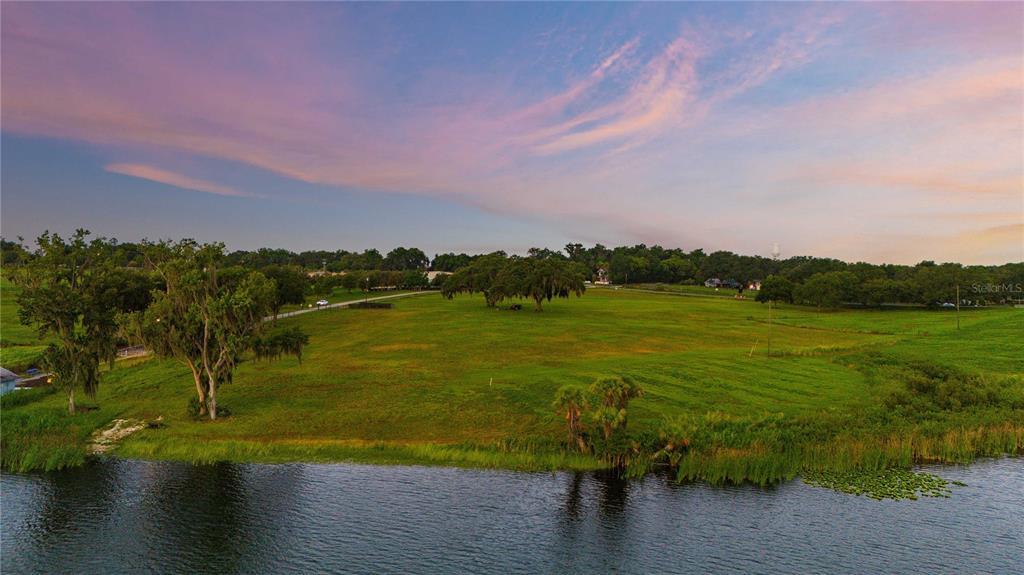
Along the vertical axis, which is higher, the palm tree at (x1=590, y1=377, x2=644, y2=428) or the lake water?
the palm tree at (x1=590, y1=377, x2=644, y2=428)

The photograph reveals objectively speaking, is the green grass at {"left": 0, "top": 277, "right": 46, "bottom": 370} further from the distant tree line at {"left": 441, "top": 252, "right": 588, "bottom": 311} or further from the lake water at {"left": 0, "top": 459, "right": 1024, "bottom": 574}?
the distant tree line at {"left": 441, "top": 252, "right": 588, "bottom": 311}

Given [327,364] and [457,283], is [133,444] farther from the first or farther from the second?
[457,283]

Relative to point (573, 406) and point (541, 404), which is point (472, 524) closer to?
point (573, 406)

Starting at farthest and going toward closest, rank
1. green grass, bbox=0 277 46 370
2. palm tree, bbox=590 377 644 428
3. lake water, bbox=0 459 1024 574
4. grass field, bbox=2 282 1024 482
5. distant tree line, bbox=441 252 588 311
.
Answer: distant tree line, bbox=441 252 588 311
green grass, bbox=0 277 46 370
grass field, bbox=2 282 1024 482
palm tree, bbox=590 377 644 428
lake water, bbox=0 459 1024 574

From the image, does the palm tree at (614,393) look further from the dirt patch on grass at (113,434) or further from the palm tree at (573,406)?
the dirt patch on grass at (113,434)

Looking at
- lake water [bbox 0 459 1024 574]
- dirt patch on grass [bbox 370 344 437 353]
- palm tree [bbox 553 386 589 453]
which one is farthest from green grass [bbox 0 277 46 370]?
palm tree [bbox 553 386 589 453]

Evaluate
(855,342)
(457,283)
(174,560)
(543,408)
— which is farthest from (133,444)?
(457,283)
